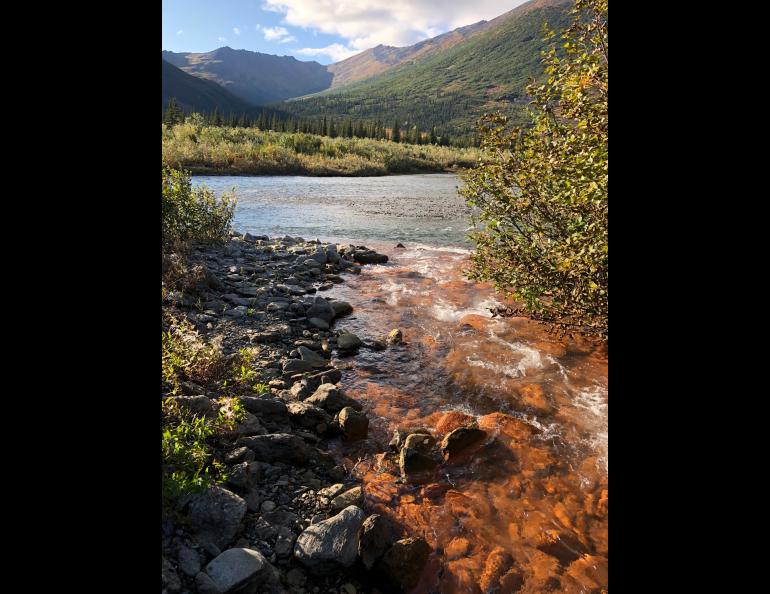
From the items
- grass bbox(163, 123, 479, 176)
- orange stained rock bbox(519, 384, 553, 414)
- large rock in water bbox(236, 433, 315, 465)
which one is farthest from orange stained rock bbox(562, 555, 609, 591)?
grass bbox(163, 123, 479, 176)

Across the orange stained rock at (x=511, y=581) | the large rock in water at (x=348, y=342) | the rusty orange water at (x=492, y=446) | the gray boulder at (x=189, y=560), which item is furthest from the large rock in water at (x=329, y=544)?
the large rock in water at (x=348, y=342)

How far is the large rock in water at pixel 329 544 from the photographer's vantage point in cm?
363

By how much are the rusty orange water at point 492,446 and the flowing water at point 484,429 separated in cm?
1

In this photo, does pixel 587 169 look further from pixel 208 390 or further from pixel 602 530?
pixel 208 390

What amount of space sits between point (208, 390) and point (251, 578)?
281 centimetres

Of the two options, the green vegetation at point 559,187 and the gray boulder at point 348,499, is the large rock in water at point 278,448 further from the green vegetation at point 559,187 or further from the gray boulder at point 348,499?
the green vegetation at point 559,187

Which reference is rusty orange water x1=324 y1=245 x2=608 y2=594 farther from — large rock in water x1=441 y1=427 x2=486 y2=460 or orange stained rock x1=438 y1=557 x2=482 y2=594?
large rock in water x1=441 y1=427 x2=486 y2=460

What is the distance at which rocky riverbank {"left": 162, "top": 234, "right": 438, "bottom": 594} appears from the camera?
3338mm

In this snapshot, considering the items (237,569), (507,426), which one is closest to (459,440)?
(507,426)

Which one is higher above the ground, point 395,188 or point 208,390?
point 395,188
